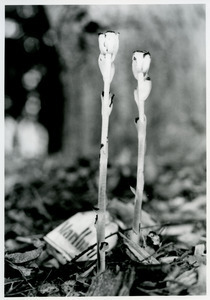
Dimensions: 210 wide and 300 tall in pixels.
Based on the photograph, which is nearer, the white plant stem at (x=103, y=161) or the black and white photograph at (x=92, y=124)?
the white plant stem at (x=103, y=161)

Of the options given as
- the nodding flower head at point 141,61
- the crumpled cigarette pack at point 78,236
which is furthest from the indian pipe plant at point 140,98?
the crumpled cigarette pack at point 78,236

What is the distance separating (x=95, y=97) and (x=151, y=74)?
0.72 ft

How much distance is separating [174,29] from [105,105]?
0.47 metres

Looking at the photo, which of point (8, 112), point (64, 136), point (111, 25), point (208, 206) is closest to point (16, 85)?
point (8, 112)

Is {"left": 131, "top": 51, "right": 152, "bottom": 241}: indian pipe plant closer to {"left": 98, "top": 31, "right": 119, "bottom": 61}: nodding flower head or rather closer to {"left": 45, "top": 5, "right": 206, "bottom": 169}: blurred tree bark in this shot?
{"left": 98, "top": 31, "right": 119, "bottom": 61}: nodding flower head

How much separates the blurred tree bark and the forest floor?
3.6 inches

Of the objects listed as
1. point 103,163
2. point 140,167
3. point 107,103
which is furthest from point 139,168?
point 107,103

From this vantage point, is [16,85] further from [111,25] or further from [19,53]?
[111,25]

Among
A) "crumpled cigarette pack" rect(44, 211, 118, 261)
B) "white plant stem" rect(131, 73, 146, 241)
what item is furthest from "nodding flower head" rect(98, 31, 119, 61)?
"crumpled cigarette pack" rect(44, 211, 118, 261)

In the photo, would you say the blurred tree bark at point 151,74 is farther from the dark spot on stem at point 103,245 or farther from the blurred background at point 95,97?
the dark spot on stem at point 103,245

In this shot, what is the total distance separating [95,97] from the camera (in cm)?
137

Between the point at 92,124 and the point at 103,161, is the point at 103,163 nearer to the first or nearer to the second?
the point at 103,161

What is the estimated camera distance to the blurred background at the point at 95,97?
135 cm

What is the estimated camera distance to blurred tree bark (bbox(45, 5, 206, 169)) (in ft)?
4.44
